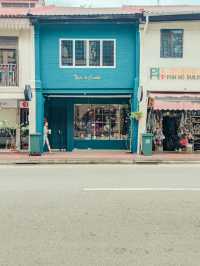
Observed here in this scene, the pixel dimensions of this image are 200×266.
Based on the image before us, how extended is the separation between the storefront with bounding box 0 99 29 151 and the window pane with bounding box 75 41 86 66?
3.25 meters

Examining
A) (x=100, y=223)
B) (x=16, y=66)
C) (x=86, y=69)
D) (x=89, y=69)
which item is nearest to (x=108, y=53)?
(x=89, y=69)

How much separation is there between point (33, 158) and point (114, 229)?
13.4 meters

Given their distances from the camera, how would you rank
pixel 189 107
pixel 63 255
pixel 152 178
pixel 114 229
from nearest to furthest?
pixel 63 255 → pixel 114 229 → pixel 152 178 → pixel 189 107

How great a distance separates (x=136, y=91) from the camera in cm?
2236

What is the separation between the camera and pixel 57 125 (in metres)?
24.6

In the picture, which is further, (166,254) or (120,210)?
(120,210)

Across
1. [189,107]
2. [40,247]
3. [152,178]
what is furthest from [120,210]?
[189,107]

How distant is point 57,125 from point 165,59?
19.9ft

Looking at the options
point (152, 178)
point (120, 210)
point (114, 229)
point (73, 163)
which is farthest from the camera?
point (73, 163)

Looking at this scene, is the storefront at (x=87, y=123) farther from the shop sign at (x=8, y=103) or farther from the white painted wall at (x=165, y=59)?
the white painted wall at (x=165, y=59)

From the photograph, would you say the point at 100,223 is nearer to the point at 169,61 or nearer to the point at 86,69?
the point at 86,69

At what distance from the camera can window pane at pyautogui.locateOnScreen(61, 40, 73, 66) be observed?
2262 cm

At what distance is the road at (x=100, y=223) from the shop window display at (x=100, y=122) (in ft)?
40.0

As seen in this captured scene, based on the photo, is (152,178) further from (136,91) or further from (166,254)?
(136,91)
